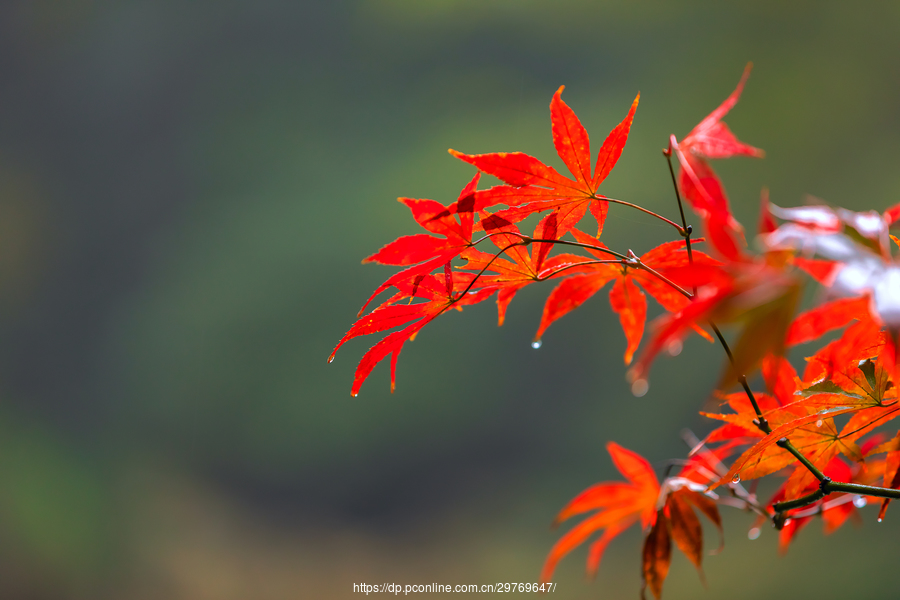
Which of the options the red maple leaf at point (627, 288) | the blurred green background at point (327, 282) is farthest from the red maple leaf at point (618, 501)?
the blurred green background at point (327, 282)

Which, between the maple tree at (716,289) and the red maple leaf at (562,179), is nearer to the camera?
the maple tree at (716,289)

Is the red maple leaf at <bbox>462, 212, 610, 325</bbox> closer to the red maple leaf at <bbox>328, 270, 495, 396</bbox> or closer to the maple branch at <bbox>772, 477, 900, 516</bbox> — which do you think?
the red maple leaf at <bbox>328, 270, 495, 396</bbox>

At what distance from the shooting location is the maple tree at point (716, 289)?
18cm

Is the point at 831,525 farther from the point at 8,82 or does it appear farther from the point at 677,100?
the point at 8,82

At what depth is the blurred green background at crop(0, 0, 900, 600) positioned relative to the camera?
5.69ft

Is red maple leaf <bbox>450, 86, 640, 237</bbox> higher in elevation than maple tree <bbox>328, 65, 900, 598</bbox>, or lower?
higher

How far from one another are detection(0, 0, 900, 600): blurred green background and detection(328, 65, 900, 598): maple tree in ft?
4.27

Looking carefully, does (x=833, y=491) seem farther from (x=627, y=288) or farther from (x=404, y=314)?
(x=404, y=314)

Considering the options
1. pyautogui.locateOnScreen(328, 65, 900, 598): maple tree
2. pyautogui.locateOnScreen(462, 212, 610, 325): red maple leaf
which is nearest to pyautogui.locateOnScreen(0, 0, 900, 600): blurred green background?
pyautogui.locateOnScreen(328, 65, 900, 598): maple tree

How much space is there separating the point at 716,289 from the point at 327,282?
1768mm

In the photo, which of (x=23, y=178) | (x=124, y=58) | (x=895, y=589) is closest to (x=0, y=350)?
(x=23, y=178)

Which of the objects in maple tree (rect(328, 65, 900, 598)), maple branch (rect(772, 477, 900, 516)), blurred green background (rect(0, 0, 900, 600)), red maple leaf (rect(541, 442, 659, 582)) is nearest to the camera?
maple tree (rect(328, 65, 900, 598))

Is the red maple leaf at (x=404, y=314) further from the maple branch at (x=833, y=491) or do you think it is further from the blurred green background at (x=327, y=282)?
the blurred green background at (x=327, y=282)

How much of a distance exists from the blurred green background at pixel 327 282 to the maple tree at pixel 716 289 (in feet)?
4.27
